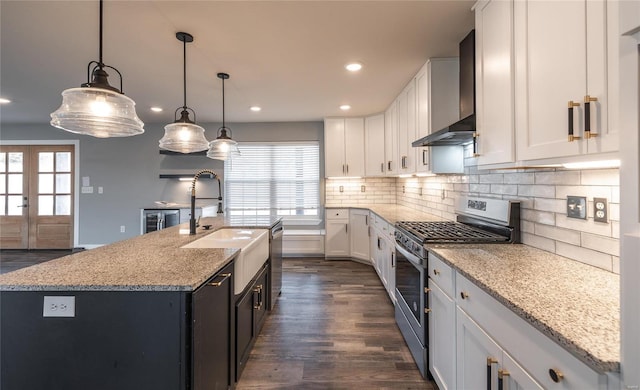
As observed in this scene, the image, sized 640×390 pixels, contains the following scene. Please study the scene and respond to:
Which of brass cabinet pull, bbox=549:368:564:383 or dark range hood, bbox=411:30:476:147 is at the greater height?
dark range hood, bbox=411:30:476:147

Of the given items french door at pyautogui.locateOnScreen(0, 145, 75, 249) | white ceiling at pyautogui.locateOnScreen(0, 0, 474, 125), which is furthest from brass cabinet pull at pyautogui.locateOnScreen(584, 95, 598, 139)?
french door at pyautogui.locateOnScreen(0, 145, 75, 249)

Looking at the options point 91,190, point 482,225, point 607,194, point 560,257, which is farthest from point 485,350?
point 91,190

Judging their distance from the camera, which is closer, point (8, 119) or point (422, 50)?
point (422, 50)

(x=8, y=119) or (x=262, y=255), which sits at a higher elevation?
(x=8, y=119)

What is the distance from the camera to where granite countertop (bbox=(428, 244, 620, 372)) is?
2.36 feet

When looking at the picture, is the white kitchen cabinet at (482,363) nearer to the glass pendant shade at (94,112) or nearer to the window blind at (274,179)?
the glass pendant shade at (94,112)

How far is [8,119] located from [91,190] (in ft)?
5.43

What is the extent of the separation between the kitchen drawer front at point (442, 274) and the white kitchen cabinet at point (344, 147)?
10.6 ft

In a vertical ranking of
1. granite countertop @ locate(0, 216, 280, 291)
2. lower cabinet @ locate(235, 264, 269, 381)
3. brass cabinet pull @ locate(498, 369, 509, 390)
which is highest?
granite countertop @ locate(0, 216, 280, 291)

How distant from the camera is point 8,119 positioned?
199 inches

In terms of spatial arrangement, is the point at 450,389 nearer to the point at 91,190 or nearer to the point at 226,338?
the point at 226,338

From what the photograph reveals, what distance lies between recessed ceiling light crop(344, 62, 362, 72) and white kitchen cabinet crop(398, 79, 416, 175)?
2.14 ft

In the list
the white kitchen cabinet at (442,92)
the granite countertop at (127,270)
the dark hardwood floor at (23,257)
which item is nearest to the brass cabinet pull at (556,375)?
the granite countertop at (127,270)

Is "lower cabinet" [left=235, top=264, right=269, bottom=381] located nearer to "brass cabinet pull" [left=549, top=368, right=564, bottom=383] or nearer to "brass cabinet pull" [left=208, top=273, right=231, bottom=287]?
"brass cabinet pull" [left=208, top=273, right=231, bottom=287]
